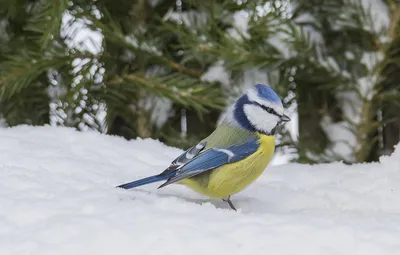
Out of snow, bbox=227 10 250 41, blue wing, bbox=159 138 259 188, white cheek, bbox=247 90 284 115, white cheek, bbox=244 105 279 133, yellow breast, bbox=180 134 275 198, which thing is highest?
snow, bbox=227 10 250 41

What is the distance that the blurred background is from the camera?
124 inches

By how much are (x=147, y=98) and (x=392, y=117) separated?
1151mm

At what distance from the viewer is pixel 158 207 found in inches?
89.0

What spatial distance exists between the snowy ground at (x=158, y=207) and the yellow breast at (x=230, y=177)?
0.23 feet

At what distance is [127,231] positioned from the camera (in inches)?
79.2

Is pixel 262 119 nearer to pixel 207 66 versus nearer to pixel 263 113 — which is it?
pixel 263 113

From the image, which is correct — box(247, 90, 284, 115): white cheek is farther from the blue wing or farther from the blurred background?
the blurred background

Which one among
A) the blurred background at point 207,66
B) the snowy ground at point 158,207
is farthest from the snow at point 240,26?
the snowy ground at point 158,207

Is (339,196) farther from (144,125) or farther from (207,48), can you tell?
(144,125)

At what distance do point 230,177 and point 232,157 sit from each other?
0.07m

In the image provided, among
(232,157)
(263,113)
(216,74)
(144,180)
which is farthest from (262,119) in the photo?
(216,74)

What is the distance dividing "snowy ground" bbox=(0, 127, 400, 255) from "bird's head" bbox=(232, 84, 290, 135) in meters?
0.27

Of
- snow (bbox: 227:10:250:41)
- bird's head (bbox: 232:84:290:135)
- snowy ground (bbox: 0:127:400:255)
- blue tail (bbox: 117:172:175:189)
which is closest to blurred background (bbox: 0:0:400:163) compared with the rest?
snow (bbox: 227:10:250:41)

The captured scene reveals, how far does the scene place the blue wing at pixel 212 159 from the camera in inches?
97.2
